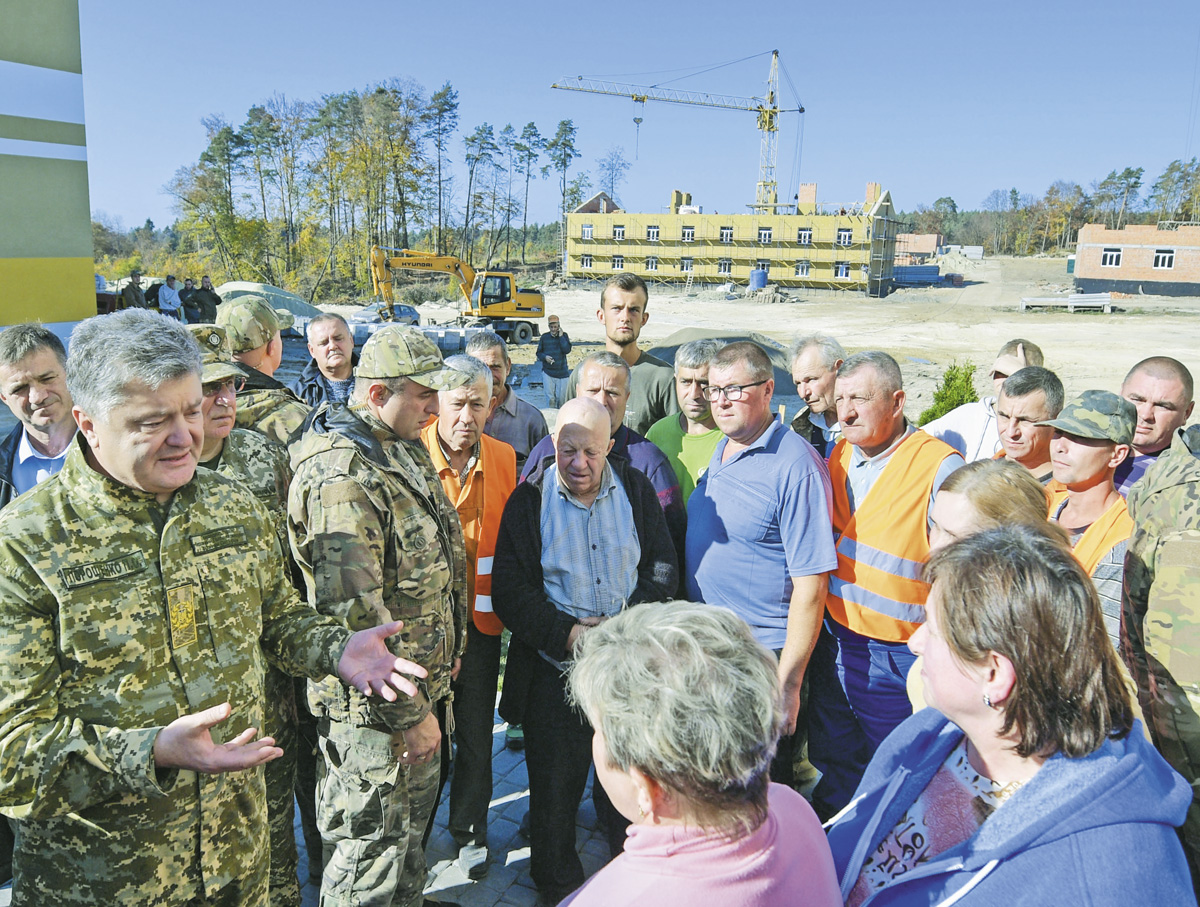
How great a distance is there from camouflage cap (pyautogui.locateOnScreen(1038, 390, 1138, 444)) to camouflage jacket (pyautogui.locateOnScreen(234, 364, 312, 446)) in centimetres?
Answer: 333

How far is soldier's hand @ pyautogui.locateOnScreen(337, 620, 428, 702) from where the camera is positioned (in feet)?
6.75

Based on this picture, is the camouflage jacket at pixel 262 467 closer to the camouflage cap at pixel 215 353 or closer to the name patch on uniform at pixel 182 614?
the camouflage cap at pixel 215 353

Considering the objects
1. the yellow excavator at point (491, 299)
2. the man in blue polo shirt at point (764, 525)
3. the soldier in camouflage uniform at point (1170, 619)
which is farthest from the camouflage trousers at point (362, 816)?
the yellow excavator at point (491, 299)

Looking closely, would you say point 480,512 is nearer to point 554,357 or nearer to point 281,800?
point 281,800

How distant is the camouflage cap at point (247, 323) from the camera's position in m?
3.56

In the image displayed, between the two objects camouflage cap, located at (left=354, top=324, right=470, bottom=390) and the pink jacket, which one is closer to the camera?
the pink jacket

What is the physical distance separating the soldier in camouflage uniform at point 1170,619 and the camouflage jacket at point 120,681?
8.41 ft

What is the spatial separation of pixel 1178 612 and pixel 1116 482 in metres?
1.80

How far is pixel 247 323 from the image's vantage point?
3.59 m

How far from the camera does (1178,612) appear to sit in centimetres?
196

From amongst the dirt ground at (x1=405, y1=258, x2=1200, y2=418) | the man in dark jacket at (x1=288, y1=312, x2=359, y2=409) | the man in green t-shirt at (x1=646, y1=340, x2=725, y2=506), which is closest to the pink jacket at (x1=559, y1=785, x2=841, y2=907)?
the man in green t-shirt at (x1=646, y1=340, x2=725, y2=506)

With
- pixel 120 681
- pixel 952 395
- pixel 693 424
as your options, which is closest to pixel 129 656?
pixel 120 681

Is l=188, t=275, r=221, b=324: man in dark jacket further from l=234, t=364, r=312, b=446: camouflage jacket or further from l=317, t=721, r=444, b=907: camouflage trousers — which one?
l=317, t=721, r=444, b=907: camouflage trousers

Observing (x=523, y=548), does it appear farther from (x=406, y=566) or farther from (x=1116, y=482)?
(x=1116, y=482)
